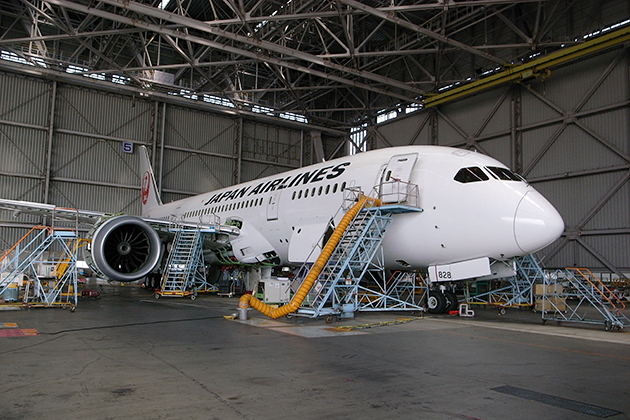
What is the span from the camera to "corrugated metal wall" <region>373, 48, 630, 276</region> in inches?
859

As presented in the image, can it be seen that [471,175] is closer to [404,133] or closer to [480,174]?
[480,174]

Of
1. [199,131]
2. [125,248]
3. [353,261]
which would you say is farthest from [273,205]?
[199,131]

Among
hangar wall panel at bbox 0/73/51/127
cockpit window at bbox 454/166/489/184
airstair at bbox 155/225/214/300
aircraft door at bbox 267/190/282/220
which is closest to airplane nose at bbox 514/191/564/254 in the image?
cockpit window at bbox 454/166/489/184

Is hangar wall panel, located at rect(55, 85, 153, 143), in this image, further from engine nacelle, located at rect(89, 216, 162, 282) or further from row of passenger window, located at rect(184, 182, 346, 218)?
engine nacelle, located at rect(89, 216, 162, 282)

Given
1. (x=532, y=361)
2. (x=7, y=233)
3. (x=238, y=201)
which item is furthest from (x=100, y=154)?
(x=532, y=361)

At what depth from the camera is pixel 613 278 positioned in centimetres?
2248

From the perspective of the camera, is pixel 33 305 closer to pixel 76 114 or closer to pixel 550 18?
pixel 76 114

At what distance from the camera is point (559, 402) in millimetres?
4527

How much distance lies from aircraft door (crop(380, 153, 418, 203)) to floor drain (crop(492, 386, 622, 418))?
272 inches

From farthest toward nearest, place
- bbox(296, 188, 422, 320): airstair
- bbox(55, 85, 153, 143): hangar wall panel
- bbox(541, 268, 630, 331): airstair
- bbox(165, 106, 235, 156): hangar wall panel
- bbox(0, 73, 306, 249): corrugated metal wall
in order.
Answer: bbox(165, 106, 235, 156): hangar wall panel < bbox(55, 85, 153, 143): hangar wall panel < bbox(0, 73, 306, 249): corrugated metal wall < bbox(296, 188, 422, 320): airstair < bbox(541, 268, 630, 331): airstair

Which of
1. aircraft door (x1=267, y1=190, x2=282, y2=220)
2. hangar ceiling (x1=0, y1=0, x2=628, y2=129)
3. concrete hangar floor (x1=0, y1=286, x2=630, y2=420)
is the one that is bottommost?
concrete hangar floor (x1=0, y1=286, x2=630, y2=420)

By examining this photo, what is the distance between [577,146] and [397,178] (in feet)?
50.3

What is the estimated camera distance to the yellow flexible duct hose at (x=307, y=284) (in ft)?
35.0

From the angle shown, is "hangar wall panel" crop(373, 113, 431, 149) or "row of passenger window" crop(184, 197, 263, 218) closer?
"row of passenger window" crop(184, 197, 263, 218)
